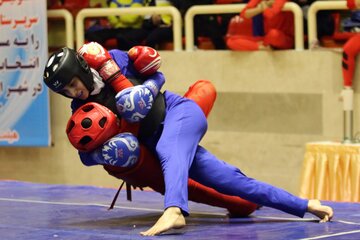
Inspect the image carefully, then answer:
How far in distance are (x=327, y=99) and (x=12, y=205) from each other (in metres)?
2.57

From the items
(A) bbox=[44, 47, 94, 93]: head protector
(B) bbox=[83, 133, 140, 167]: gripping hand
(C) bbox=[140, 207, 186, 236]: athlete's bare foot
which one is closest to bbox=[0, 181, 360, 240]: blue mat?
(C) bbox=[140, 207, 186, 236]: athlete's bare foot

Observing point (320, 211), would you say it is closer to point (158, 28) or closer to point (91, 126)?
point (91, 126)

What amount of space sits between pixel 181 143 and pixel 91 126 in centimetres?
39

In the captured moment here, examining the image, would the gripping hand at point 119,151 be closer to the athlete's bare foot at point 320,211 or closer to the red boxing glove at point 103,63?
the red boxing glove at point 103,63

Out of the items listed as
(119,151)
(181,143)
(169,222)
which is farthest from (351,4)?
(169,222)

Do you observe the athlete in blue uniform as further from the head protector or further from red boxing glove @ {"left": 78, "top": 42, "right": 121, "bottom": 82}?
the head protector

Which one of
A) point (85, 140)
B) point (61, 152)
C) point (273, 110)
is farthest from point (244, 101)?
point (85, 140)

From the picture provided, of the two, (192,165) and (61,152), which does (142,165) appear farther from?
(61,152)

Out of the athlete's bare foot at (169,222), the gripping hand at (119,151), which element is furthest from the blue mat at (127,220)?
the gripping hand at (119,151)

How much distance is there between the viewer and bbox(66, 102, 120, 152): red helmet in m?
4.46

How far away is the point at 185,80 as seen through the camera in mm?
7777

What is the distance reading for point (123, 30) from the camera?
812 cm

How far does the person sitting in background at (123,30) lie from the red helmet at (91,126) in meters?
3.49

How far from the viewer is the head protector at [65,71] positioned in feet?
14.7
